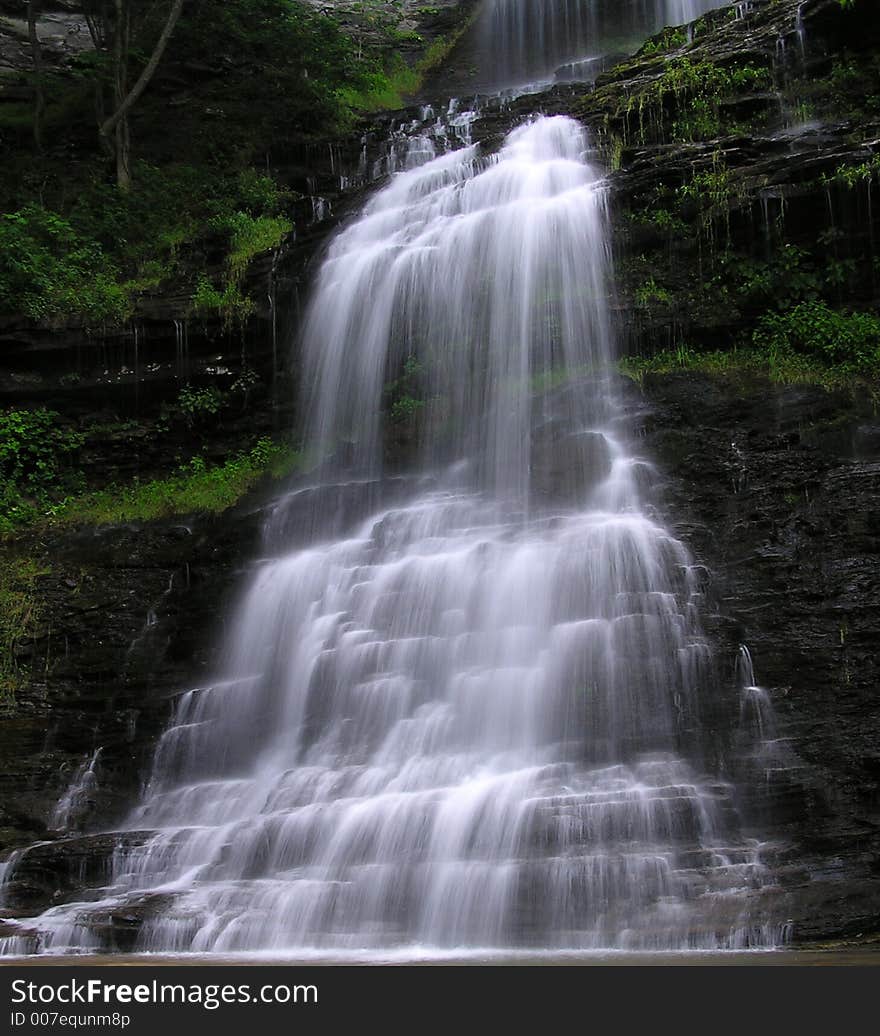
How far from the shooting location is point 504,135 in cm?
1661

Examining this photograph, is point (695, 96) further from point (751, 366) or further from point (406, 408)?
point (406, 408)

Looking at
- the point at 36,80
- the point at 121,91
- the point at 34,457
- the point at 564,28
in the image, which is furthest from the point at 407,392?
the point at 564,28

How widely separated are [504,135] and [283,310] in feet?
17.4

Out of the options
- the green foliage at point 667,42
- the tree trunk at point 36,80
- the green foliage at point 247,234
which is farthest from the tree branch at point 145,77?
the green foliage at point 667,42

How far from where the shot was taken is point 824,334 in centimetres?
1205

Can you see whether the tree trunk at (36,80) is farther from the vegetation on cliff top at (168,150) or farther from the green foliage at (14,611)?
the green foliage at (14,611)

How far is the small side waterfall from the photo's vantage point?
659 centimetres

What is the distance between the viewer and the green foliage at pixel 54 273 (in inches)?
592

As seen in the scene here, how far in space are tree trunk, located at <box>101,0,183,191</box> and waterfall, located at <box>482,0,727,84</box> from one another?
31.6ft

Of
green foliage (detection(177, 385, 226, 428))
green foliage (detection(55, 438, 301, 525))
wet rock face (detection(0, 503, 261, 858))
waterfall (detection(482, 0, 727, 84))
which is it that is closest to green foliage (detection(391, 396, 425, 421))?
green foliage (detection(55, 438, 301, 525))

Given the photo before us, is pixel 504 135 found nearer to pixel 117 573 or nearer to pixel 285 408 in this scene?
pixel 285 408

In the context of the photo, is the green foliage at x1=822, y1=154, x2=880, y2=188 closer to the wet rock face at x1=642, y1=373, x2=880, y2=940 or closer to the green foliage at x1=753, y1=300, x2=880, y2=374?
the green foliage at x1=753, y1=300, x2=880, y2=374
